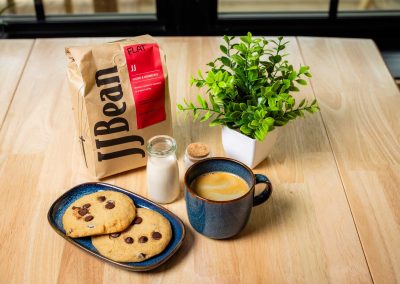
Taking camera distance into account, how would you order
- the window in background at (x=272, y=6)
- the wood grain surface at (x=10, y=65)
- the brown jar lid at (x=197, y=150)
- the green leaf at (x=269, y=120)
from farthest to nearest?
the window in background at (x=272, y=6) < the wood grain surface at (x=10, y=65) < the brown jar lid at (x=197, y=150) < the green leaf at (x=269, y=120)

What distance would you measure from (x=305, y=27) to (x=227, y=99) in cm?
116

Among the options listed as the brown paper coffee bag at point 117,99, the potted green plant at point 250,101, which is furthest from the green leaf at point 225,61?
the brown paper coffee bag at point 117,99

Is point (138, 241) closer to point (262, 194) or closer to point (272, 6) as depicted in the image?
point (262, 194)

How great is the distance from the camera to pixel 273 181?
1134 millimetres

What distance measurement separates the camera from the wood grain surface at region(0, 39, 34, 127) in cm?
139

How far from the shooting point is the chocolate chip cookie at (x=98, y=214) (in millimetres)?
946

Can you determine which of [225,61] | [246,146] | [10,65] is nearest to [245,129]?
[246,146]

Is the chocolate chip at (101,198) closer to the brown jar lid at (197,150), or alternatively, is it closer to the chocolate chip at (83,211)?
the chocolate chip at (83,211)

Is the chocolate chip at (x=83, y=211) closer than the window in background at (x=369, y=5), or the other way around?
the chocolate chip at (x=83, y=211)

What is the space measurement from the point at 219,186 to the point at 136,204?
0.59 feet

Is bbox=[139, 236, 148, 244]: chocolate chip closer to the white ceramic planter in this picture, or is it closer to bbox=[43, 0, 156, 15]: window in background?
the white ceramic planter

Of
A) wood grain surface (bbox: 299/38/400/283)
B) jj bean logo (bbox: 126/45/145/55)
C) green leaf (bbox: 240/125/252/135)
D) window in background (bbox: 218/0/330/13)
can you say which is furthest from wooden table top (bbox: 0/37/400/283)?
window in background (bbox: 218/0/330/13)

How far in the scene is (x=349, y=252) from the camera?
38.3 inches

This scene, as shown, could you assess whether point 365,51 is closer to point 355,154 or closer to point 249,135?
→ point 355,154
